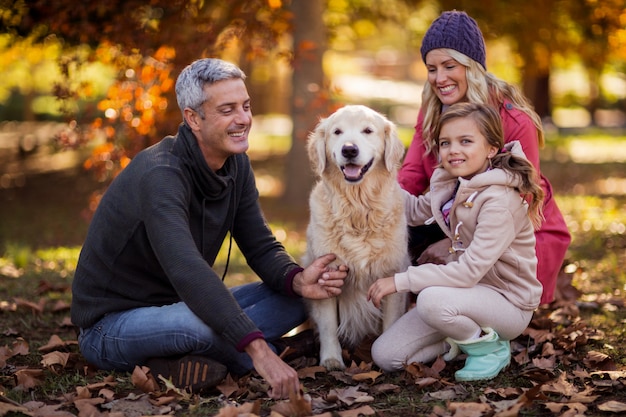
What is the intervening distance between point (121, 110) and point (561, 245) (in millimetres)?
4569

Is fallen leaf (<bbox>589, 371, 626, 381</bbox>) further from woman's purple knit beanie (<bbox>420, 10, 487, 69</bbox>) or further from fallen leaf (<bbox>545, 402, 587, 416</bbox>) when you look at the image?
woman's purple knit beanie (<bbox>420, 10, 487, 69</bbox>)

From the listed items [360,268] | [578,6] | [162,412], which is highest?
[578,6]

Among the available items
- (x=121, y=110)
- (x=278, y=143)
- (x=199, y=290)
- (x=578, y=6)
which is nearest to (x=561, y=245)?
(x=199, y=290)

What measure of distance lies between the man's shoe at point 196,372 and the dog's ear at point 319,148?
1230mm

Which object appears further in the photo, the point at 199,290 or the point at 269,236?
the point at 269,236

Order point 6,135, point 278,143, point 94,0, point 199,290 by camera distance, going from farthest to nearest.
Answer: point 6,135 < point 278,143 < point 94,0 < point 199,290

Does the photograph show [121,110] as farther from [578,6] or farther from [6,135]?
[6,135]

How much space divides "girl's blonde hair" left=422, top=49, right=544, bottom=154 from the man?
1.04 meters

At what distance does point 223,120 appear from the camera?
3.42 meters

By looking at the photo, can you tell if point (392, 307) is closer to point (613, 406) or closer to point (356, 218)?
point (356, 218)

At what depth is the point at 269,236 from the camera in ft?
13.0

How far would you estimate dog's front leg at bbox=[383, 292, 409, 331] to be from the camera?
386 centimetres

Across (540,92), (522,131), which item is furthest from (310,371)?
(540,92)

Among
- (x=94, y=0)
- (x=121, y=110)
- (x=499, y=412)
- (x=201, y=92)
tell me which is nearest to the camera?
(x=499, y=412)
